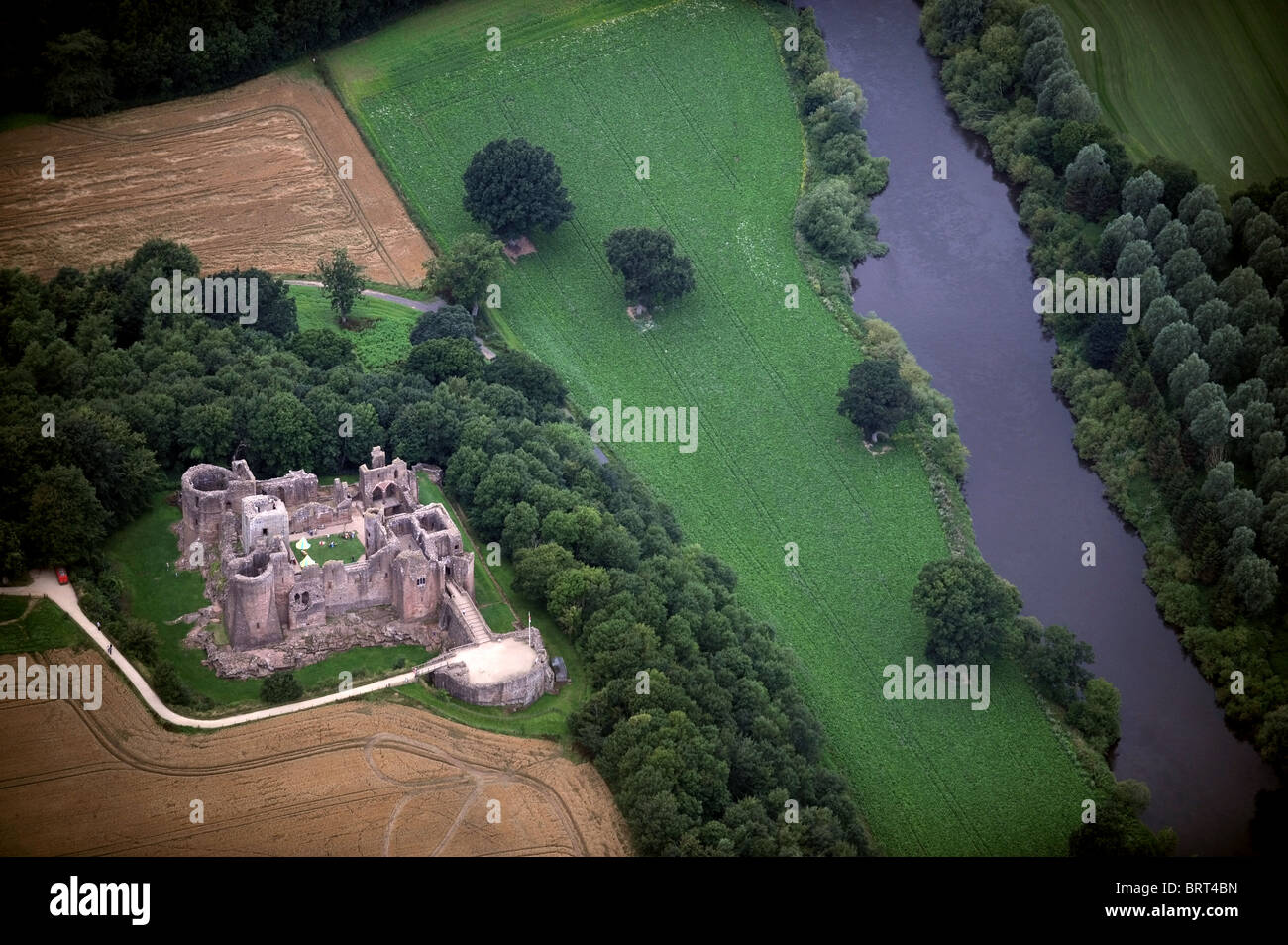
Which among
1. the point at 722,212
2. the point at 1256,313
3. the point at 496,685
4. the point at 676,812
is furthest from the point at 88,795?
the point at 1256,313

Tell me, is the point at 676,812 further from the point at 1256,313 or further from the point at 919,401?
the point at 1256,313

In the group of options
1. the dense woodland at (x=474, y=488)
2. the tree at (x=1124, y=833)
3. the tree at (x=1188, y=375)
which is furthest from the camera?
the tree at (x=1188, y=375)

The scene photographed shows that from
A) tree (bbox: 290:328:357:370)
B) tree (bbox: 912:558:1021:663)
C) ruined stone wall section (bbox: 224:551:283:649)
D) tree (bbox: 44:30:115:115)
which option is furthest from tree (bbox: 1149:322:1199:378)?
tree (bbox: 44:30:115:115)

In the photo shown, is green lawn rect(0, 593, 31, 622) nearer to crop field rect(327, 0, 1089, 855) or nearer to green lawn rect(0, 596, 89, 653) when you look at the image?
green lawn rect(0, 596, 89, 653)

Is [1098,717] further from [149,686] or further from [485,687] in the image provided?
[149,686]

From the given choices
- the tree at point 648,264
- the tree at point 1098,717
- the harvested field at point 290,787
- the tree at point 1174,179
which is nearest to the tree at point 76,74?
the tree at point 648,264

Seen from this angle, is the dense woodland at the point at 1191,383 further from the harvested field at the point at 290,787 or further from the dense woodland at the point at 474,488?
the harvested field at the point at 290,787

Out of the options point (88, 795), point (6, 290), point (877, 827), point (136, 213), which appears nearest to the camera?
point (88, 795)
